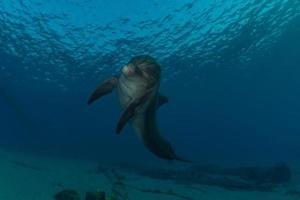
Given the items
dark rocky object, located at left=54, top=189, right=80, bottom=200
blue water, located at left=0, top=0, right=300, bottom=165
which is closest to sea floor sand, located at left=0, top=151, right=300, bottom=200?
dark rocky object, located at left=54, top=189, right=80, bottom=200

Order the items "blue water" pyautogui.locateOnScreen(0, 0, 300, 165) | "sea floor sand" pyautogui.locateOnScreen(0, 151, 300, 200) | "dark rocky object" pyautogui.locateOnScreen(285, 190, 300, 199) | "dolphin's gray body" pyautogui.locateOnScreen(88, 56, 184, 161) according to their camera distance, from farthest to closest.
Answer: "blue water" pyautogui.locateOnScreen(0, 0, 300, 165), "dark rocky object" pyautogui.locateOnScreen(285, 190, 300, 199), "sea floor sand" pyautogui.locateOnScreen(0, 151, 300, 200), "dolphin's gray body" pyautogui.locateOnScreen(88, 56, 184, 161)

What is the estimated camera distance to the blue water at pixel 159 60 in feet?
77.0

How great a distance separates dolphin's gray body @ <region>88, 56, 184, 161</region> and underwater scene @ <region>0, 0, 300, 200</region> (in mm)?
14

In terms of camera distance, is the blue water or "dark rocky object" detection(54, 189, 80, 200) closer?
"dark rocky object" detection(54, 189, 80, 200)

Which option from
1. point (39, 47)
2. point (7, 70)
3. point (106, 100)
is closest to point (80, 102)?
point (106, 100)

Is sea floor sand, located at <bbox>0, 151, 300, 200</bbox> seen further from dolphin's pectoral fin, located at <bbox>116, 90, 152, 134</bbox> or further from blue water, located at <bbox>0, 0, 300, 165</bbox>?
blue water, located at <bbox>0, 0, 300, 165</bbox>

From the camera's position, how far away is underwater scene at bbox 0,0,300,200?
1034 cm

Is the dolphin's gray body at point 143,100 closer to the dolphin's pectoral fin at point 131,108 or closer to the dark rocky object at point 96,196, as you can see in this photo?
the dolphin's pectoral fin at point 131,108

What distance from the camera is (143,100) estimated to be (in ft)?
13.9

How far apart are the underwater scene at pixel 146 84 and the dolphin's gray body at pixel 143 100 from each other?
14 millimetres

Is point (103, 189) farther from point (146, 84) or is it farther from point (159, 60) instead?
point (159, 60)

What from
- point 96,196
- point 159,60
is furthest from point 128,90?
point 159,60

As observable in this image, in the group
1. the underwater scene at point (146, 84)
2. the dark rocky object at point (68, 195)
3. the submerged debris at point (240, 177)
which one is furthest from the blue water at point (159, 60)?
→ the dark rocky object at point (68, 195)

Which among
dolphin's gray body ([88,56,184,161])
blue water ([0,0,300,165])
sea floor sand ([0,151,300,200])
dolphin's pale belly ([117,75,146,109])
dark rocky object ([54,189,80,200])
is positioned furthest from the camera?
blue water ([0,0,300,165])
